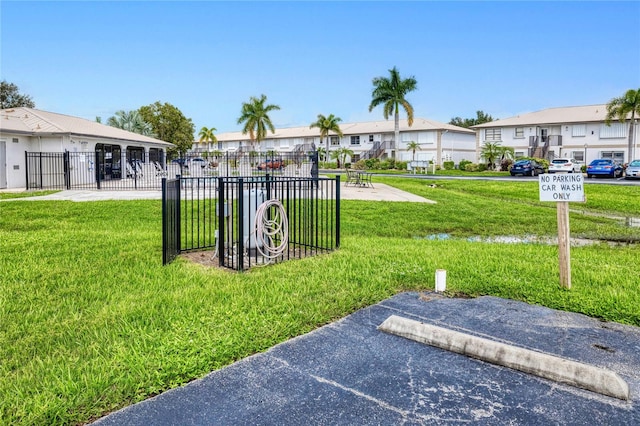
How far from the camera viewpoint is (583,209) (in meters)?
15.9

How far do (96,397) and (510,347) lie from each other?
284 cm

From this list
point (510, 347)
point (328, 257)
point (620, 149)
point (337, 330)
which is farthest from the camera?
point (620, 149)

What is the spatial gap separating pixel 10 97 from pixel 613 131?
55958 millimetres

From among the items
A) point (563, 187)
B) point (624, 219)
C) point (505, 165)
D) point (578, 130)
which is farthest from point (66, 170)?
point (578, 130)

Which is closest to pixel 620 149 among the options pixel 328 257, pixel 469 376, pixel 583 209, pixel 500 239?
pixel 583 209

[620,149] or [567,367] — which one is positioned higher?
[620,149]

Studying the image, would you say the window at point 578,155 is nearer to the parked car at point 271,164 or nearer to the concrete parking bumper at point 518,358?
the parked car at point 271,164

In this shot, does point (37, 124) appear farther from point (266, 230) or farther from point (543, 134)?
point (543, 134)

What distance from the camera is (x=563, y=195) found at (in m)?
5.48

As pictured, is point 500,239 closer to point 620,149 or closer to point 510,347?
point 510,347

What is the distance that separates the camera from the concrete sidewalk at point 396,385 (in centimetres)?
284

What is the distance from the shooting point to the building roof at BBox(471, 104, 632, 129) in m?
45.4

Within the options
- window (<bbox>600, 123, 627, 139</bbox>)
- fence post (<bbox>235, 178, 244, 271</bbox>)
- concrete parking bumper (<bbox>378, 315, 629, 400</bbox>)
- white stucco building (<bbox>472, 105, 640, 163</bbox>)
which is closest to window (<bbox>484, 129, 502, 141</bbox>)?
white stucco building (<bbox>472, 105, 640, 163</bbox>)

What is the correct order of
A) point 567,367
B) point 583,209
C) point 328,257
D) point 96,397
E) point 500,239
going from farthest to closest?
point 583,209, point 500,239, point 328,257, point 567,367, point 96,397
